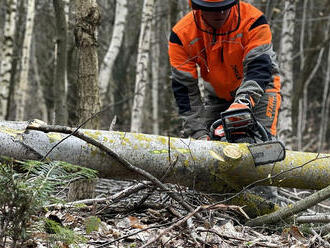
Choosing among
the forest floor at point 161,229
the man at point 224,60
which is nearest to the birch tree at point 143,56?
the man at point 224,60

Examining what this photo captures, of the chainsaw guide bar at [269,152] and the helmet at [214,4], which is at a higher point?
the helmet at [214,4]

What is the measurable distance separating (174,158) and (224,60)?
1.54m

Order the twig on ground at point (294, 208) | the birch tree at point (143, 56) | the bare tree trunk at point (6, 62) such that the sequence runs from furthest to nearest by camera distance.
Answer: the bare tree trunk at point (6, 62), the birch tree at point (143, 56), the twig on ground at point (294, 208)

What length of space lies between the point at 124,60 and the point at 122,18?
7706 millimetres

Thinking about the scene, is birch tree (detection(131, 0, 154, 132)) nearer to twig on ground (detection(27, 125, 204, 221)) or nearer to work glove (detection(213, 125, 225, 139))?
work glove (detection(213, 125, 225, 139))

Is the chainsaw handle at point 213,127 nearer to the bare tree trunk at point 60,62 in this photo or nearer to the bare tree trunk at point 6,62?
the bare tree trunk at point 60,62

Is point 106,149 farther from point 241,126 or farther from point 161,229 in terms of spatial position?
point 241,126

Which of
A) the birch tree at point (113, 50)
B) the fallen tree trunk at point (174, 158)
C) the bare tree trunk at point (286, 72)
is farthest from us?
the birch tree at point (113, 50)

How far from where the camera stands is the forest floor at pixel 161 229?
7.83 ft

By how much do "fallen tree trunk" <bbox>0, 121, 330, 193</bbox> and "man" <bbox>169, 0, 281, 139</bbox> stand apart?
0.61 meters

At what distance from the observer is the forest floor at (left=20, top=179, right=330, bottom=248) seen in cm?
239

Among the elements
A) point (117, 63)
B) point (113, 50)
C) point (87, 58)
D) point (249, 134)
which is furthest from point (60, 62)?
point (117, 63)

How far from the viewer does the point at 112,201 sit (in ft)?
10.2

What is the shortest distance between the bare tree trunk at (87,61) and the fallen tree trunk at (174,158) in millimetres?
1038
